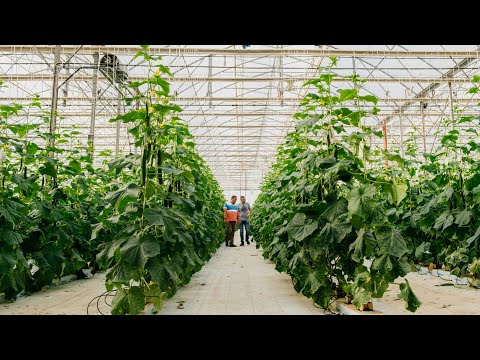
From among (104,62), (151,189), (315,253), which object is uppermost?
(104,62)

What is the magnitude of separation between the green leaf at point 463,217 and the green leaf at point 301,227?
2.42 m

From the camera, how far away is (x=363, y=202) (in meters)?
3.13

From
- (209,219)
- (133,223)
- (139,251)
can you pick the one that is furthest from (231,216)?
(139,251)

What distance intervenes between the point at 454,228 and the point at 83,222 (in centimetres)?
507

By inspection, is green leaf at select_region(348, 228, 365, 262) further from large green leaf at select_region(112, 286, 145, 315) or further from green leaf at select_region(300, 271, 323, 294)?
large green leaf at select_region(112, 286, 145, 315)

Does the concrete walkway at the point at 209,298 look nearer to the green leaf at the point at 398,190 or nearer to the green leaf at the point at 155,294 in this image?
the green leaf at the point at 155,294

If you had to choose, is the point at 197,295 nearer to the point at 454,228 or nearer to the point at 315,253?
the point at 315,253

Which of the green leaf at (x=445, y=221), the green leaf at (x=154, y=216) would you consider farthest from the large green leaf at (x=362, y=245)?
the green leaf at (x=445, y=221)

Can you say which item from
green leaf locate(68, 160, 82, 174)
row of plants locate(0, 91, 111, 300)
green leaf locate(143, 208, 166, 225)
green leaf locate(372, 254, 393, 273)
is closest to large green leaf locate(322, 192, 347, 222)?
green leaf locate(372, 254, 393, 273)

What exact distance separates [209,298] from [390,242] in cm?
226
